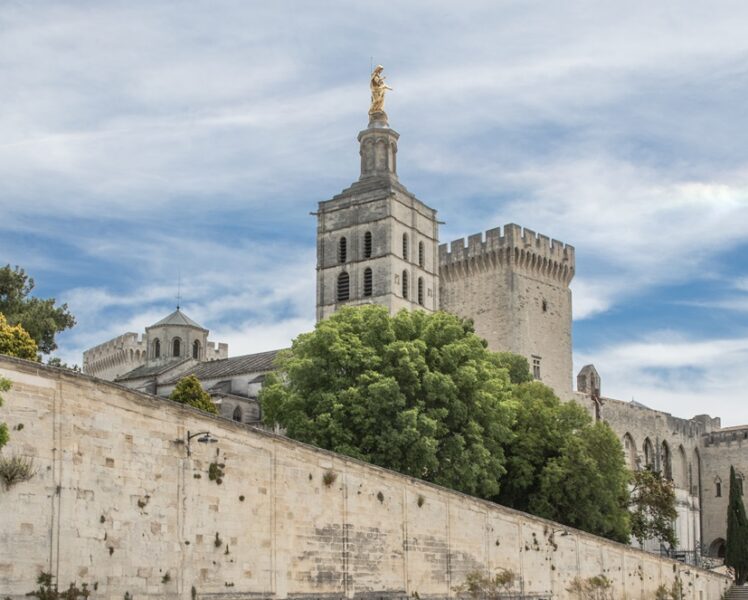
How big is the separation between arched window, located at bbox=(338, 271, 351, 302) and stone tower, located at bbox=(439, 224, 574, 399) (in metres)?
9.48

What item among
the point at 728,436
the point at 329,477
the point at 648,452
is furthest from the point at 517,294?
the point at 329,477

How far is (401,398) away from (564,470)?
8552 millimetres

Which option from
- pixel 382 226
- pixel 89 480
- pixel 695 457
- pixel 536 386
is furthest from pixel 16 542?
pixel 695 457

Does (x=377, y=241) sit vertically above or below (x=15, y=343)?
above

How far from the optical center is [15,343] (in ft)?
102

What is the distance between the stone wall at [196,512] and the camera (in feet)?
57.2

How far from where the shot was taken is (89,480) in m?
18.2

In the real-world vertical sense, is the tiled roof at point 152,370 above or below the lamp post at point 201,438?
above

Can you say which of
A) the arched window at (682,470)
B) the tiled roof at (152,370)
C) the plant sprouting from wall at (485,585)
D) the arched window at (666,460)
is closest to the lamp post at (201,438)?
the plant sprouting from wall at (485,585)

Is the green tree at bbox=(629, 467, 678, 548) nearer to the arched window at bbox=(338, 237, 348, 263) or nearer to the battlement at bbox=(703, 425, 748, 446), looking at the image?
the arched window at bbox=(338, 237, 348, 263)

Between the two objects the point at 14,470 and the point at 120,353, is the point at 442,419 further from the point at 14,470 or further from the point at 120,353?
the point at 120,353

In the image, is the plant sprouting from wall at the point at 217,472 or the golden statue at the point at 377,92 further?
the golden statue at the point at 377,92

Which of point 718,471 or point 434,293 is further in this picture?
point 718,471

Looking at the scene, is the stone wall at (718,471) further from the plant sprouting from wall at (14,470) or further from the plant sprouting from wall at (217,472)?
the plant sprouting from wall at (14,470)
